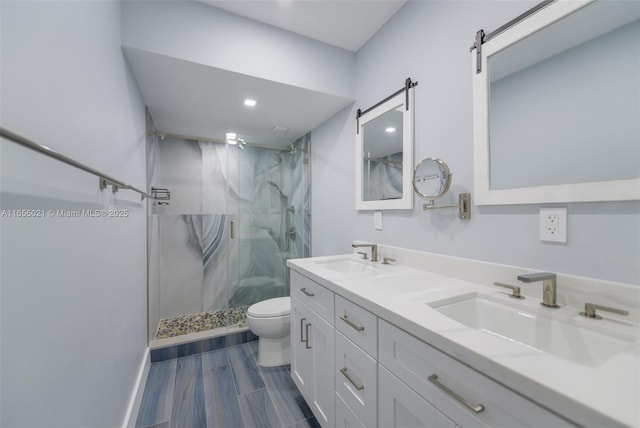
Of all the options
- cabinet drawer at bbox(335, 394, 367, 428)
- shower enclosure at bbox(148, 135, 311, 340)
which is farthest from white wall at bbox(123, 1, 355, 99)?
cabinet drawer at bbox(335, 394, 367, 428)

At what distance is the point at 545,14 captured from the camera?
94cm

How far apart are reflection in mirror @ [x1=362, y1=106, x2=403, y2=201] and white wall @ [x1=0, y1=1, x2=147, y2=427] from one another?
1.54 m

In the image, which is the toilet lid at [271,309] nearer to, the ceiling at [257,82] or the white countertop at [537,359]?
the white countertop at [537,359]

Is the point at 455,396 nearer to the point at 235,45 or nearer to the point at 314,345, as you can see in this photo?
the point at 314,345

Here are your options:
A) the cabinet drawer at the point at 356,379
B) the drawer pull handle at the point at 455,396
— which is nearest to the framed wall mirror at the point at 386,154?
the cabinet drawer at the point at 356,379

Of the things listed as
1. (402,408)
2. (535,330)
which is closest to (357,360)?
(402,408)

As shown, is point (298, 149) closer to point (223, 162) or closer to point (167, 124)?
point (223, 162)

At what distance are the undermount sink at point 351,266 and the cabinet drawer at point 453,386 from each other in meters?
0.74

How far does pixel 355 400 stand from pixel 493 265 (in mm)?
826

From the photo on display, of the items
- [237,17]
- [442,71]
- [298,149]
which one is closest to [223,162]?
[298,149]

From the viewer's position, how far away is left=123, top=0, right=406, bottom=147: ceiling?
1.57 m

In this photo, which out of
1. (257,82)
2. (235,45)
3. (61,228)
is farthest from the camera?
(257,82)

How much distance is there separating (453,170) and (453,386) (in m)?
0.99

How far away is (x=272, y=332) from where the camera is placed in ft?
6.50
